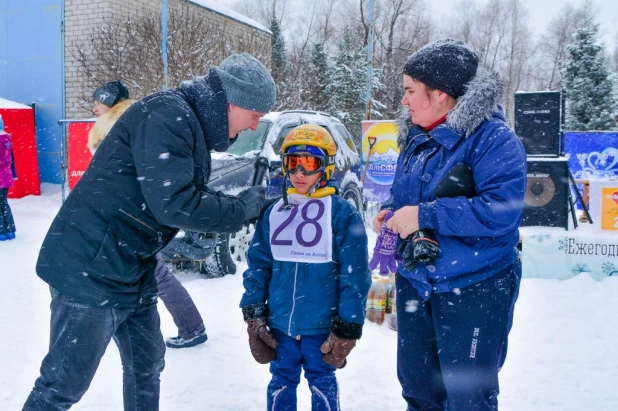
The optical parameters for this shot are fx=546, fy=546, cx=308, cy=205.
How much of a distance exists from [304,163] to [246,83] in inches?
24.3

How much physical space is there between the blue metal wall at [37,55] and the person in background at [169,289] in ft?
48.5

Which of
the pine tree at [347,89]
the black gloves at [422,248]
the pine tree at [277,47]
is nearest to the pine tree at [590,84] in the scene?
the pine tree at [347,89]

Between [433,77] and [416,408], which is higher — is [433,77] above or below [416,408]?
above

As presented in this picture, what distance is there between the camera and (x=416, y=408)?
231 cm

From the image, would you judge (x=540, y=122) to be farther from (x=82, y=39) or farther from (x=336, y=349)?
(x=82, y=39)

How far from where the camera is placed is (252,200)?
92.7 inches

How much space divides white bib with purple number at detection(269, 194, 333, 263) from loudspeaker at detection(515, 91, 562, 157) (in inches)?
207

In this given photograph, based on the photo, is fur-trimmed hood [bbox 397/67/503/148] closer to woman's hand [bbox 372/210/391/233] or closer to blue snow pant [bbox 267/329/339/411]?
woman's hand [bbox 372/210/391/233]

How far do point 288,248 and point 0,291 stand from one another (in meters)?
4.49

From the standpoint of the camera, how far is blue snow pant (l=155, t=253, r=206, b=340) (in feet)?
12.9

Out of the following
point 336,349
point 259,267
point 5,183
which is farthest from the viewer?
point 5,183

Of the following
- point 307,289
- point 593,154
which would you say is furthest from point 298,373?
point 593,154

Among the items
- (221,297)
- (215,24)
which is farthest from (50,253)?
(215,24)

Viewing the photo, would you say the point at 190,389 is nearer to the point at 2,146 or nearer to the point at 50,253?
the point at 50,253
